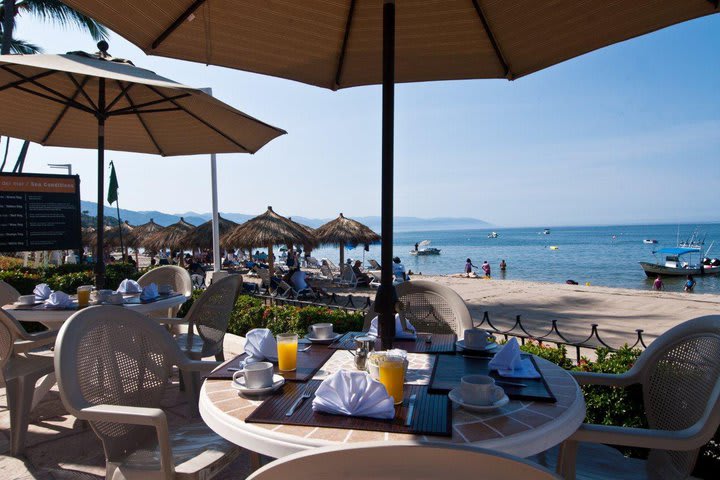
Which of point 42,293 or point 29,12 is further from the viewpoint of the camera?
point 29,12

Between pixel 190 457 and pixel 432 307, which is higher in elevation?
pixel 432 307

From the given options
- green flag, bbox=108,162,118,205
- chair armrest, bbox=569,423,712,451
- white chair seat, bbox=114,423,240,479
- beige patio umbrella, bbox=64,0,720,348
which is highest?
green flag, bbox=108,162,118,205

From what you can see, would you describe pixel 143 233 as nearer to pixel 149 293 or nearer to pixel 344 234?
pixel 344 234

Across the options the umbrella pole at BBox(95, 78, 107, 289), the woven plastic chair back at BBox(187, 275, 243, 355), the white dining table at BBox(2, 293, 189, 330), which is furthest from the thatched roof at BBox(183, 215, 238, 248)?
the woven plastic chair back at BBox(187, 275, 243, 355)

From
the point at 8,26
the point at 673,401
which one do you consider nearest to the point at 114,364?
the point at 673,401

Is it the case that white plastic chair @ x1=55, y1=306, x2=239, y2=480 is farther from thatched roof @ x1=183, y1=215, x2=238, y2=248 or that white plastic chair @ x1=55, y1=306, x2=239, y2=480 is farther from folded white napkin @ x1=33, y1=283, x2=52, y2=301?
thatched roof @ x1=183, y1=215, x2=238, y2=248

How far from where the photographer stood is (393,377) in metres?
1.51

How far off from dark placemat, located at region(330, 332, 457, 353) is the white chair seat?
672 mm

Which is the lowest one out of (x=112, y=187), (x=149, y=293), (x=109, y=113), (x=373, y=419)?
(x=373, y=419)

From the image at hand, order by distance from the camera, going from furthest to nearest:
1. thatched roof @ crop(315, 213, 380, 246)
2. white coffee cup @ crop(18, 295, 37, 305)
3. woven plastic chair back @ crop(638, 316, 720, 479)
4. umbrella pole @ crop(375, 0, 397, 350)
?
thatched roof @ crop(315, 213, 380, 246), white coffee cup @ crop(18, 295, 37, 305), umbrella pole @ crop(375, 0, 397, 350), woven plastic chair back @ crop(638, 316, 720, 479)

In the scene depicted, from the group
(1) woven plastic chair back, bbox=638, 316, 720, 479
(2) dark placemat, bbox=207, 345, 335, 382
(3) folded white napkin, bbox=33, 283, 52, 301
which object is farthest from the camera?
(3) folded white napkin, bbox=33, 283, 52, 301

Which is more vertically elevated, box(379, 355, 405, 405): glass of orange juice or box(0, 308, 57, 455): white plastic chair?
box(379, 355, 405, 405): glass of orange juice

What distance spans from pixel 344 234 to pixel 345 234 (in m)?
0.04

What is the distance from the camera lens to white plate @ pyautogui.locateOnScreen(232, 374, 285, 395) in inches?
62.5
